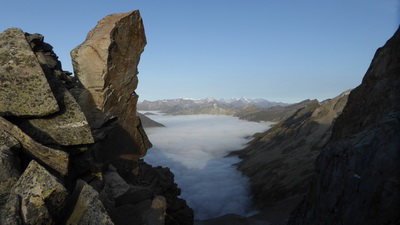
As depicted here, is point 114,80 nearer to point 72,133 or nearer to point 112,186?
point 112,186

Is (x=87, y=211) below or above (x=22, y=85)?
below

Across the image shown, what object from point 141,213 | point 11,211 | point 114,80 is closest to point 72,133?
point 11,211

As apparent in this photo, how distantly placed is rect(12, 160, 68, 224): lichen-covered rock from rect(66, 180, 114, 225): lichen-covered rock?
52 centimetres

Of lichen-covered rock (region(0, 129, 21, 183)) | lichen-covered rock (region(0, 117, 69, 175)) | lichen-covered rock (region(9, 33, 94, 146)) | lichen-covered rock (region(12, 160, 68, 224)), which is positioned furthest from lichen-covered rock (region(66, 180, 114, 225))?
lichen-covered rock (region(9, 33, 94, 146))

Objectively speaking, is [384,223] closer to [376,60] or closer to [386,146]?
[386,146]

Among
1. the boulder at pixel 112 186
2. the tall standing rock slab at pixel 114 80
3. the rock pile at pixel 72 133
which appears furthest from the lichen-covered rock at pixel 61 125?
the tall standing rock slab at pixel 114 80

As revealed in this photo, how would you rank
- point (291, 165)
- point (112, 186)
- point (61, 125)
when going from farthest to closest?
1. point (291, 165)
2. point (112, 186)
3. point (61, 125)

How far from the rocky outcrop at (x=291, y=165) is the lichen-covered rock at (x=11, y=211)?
4263 centimetres

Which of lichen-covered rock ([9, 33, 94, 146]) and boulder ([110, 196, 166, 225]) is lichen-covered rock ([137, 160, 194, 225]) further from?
lichen-covered rock ([9, 33, 94, 146])

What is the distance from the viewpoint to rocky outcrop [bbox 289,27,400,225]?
387 inches

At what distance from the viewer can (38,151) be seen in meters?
9.68

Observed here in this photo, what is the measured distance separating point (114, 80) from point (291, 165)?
199ft

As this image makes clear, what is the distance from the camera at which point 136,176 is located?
25656 millimetres

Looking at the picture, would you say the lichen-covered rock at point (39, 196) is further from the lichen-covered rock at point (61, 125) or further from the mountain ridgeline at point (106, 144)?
the lichen-covered rock at point (61, 125)
